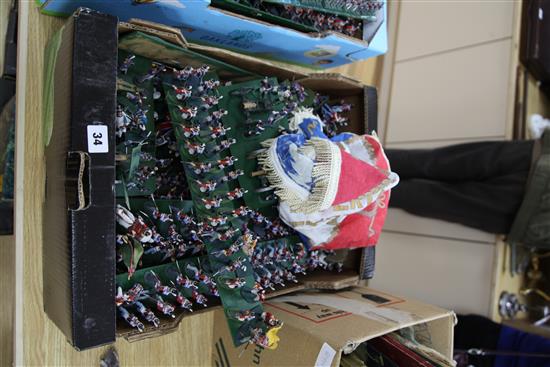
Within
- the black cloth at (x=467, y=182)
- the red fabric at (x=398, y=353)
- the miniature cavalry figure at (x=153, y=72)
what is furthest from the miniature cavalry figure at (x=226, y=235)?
the black cloth at (x=467, y=182)

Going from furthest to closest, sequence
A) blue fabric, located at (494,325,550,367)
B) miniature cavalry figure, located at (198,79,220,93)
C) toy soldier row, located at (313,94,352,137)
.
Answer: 1. blue fabric, located at (494,325,550,367)
2. toy soldier row, located at (313,94,352,137)
3. miniature cavalry figure, located at (198,79,220,93)

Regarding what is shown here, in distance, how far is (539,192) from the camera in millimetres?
1644

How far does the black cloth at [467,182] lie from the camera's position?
173cm

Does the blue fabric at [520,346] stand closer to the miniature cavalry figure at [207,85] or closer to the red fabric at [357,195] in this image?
the red fabric at [357,195]

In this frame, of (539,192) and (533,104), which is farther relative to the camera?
(533,104)

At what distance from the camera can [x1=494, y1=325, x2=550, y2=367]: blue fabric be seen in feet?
5.26

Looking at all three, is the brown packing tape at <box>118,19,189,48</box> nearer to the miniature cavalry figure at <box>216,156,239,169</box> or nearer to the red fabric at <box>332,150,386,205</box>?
the miniature cavalry figure at <box>216,156,239,169</box>

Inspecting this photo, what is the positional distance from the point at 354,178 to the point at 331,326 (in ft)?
1.10

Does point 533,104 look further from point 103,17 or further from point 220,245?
point 103,17

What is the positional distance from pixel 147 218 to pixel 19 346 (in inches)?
14.6

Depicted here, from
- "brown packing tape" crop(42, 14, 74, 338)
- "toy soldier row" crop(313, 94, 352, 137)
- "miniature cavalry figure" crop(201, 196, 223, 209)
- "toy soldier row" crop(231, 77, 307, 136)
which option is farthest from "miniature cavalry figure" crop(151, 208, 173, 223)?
"toy soldier row" crop(313, 94, 352, 137)

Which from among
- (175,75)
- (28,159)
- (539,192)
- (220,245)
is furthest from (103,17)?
(539,192)

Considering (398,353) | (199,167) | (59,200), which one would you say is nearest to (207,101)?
(199,167)

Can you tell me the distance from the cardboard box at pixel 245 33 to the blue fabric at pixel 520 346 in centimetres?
116
